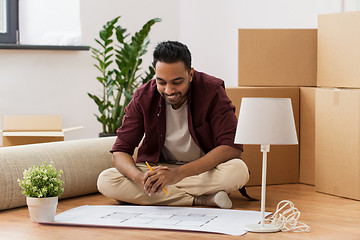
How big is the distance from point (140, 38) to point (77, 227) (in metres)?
1.91

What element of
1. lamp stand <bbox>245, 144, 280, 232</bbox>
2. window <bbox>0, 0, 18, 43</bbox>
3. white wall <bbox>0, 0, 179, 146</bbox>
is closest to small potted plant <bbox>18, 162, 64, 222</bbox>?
lamp stand <bbox>245, 144, 280, 232</bbox>

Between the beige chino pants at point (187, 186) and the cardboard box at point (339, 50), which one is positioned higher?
the cardboard box at point (339, 50)

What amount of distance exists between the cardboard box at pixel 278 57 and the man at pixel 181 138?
0.59 m

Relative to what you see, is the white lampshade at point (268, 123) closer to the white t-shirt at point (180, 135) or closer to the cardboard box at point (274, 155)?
the white t-shirt at point (180, 135)

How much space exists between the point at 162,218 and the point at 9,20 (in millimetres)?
2408

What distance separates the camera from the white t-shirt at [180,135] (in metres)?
2.56

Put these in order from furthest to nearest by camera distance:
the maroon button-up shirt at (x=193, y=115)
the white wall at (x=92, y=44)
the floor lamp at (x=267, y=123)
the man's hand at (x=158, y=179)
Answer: the white wall at (x=92, y=44) → the maroon button-up shirt at (x=193, y=115) → the man's hand at (x=158, y=179) → the floor lamp at (x=267, y=123)

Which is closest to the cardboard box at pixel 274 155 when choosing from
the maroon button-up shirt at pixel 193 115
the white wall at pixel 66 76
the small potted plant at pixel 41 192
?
the maroon button-up shirt at pixel 193 115

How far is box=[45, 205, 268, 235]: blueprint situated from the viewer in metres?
2.08

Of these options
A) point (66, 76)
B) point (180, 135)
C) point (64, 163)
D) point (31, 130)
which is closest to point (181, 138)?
point (180, 135)

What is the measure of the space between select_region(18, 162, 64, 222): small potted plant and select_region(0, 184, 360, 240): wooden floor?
0.05 meters

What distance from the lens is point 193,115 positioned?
Result: 8.31 ft

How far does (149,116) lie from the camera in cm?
255

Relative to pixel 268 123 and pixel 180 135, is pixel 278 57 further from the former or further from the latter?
pixel 268 123
